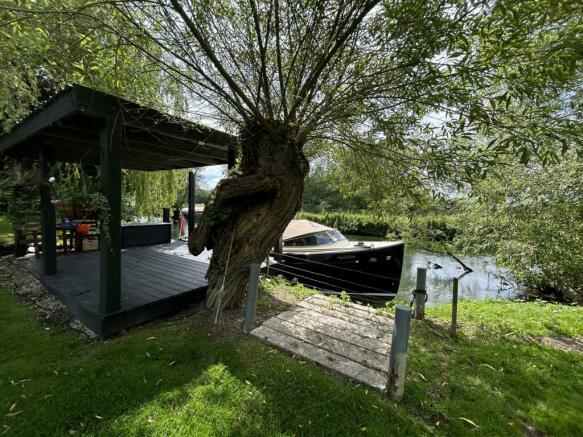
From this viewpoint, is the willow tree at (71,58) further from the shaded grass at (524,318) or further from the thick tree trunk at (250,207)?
the shaded grass at (524,318)

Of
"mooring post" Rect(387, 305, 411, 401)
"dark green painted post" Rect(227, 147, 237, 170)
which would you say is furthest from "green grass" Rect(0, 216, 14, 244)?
"mooring post" Rect(387, 305, 411, 401)

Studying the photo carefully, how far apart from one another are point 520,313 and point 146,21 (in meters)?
6.04

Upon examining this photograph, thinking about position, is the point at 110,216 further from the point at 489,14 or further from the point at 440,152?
the point at 489,14

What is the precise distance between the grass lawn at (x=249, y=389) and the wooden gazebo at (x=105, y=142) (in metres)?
0.38

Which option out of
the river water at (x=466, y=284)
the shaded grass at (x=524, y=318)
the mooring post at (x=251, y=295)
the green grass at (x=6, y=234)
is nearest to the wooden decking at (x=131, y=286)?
the mooring post at (x=251, y=295)

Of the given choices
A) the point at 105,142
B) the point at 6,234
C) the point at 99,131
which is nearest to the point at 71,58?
the point at 99,131

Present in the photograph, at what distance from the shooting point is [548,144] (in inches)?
80.9

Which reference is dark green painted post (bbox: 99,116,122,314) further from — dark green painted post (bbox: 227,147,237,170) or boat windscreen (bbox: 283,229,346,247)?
boat windscreen (bbox: 283,229,346,247)

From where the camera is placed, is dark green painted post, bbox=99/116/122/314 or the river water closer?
dark green painted post, bbox=99/116/122/314

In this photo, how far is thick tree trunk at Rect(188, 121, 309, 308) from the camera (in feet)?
10.2

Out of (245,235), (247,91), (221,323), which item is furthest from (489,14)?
(221,323)

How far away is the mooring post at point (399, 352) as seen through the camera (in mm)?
1938

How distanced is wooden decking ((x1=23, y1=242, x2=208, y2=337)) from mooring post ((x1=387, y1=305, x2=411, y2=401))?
2.69 meters

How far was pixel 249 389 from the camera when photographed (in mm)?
2117
